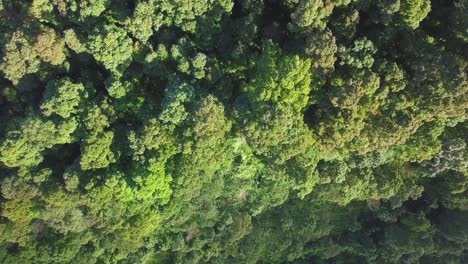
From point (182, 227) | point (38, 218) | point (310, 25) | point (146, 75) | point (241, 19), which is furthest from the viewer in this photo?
point (182, 227)

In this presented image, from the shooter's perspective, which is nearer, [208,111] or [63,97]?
[208,111]

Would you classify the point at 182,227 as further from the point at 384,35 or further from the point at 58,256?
the point at 384,35

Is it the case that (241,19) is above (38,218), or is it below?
above

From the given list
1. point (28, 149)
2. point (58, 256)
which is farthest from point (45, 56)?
point (58, 256)

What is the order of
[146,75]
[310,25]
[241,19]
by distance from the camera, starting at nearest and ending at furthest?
1. [310,25]
2. [241,19]
3. [146,75]

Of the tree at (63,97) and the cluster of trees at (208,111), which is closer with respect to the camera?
the cluster of trees at (208,111)

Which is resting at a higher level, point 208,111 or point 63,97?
point 63,97

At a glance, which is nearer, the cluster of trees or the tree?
the cluster of trees

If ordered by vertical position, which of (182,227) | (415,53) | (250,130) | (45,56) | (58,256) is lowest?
(58,256)
